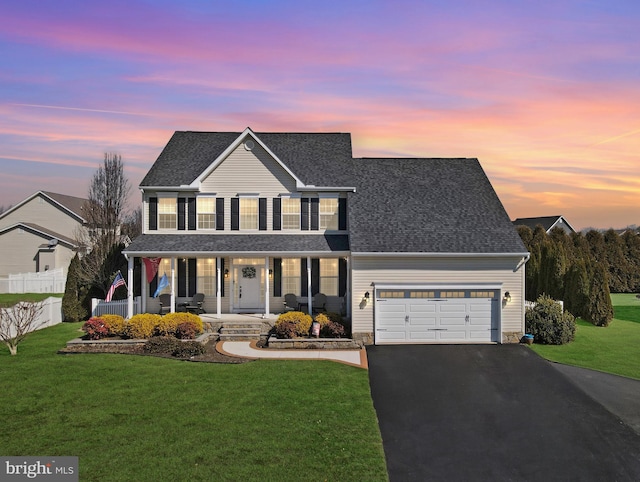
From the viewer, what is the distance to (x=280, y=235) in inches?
911

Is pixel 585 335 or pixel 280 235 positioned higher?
pixel 280 235

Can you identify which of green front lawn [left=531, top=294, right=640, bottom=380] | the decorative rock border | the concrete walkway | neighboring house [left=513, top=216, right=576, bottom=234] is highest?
neighboring house [left=513, top=216, right=576, bottom=234]

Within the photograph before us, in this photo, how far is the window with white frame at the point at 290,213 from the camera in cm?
2331

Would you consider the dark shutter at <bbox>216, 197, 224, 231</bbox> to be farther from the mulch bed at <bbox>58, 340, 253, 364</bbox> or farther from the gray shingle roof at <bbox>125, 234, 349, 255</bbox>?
the mulch bed at <bbox>58, 340, 253, 364</bbox>

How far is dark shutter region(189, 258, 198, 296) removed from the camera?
75.5 feet

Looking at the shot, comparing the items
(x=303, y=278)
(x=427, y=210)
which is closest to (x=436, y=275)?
(x=427, y=210)

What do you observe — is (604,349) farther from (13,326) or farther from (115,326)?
(13,326)

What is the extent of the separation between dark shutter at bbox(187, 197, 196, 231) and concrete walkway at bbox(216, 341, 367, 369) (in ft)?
22.4

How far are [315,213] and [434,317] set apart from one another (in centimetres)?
784

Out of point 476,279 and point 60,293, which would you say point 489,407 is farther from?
point 60,293

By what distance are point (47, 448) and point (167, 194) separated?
1536 centimetres

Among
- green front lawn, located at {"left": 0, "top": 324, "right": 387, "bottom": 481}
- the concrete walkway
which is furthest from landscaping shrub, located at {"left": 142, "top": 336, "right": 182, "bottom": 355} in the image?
the concrete walkway

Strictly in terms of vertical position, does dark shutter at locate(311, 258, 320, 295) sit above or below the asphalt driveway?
above

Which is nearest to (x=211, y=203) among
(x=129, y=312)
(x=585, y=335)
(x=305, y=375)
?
(x=129, y=312)
